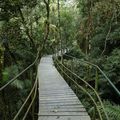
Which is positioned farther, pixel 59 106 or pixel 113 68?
pixel 113 68

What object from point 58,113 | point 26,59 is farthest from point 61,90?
point 26,59

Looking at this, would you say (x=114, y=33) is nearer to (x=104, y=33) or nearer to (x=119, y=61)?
(x=104, y=33)

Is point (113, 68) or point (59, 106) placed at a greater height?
point (113, 68)

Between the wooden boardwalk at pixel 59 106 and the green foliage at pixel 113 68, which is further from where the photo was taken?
the green foliage at pixel 113 68

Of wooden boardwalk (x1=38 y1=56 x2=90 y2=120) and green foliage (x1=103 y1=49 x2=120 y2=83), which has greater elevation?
green foliage (x1=103 y1=49 x2=120 y2=83)

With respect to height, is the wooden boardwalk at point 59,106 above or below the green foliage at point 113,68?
below

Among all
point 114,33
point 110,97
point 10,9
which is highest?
point 10,9

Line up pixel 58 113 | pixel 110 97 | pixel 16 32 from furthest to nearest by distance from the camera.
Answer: pixel 16 32 → pixel 110 97 → pixel 58 113

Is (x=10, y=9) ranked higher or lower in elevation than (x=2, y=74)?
higher

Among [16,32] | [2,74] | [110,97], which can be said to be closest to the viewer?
[2,74]

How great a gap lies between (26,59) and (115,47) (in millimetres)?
4720

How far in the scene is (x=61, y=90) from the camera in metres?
8.80

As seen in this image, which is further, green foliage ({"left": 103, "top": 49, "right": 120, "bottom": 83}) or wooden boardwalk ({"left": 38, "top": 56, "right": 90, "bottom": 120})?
green foliage ({"left": 103, "top": 49, "right": 120, "bottom": 83})

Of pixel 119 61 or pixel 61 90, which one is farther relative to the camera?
pixel 119 61
